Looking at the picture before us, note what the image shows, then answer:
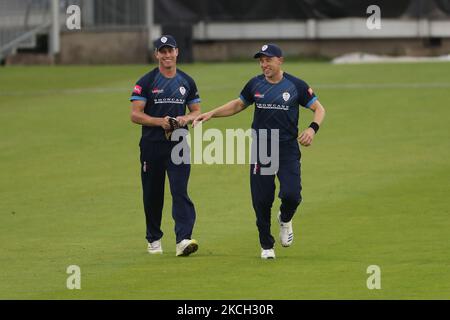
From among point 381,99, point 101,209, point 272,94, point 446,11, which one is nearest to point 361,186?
point 101,209

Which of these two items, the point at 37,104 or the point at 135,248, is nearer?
the point at 135,248

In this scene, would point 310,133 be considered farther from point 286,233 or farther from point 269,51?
point 286,233

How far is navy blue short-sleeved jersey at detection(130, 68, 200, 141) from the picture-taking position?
1556cm

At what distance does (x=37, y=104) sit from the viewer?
32719mm

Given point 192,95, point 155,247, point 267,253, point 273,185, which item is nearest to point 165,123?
point 192,95

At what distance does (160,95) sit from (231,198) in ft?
18.4

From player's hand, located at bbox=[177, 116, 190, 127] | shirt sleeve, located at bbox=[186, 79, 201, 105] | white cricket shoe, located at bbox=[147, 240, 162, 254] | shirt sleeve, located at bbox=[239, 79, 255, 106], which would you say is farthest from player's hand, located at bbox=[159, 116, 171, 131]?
white cricket shoe, located at bbox=[147, 240, 162, 254]

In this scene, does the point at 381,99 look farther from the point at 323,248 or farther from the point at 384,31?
the point at 323,248

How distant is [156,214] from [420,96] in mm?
16590

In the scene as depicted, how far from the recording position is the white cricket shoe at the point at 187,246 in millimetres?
15508

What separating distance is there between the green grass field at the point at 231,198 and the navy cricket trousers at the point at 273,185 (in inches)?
17.5

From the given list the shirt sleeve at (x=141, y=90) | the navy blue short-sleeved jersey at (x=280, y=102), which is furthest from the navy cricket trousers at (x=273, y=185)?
the shirt sleeve at (x=141, y=90)

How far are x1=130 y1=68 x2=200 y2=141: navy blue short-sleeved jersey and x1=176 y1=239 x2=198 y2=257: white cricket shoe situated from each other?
1.16 m

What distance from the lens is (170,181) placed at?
15.6m
